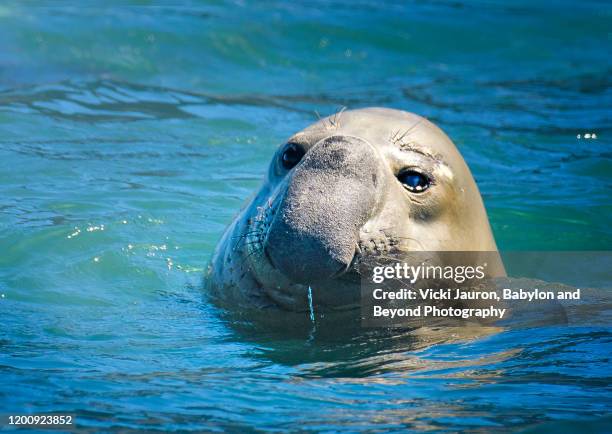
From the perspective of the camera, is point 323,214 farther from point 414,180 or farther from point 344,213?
point 414,180

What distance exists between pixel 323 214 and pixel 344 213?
0.09 m

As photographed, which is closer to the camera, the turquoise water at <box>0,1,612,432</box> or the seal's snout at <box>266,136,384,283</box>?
the turquoise water at <box>0,1,612,432</box>

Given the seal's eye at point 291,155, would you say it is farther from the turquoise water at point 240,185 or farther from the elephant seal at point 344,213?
the turquoise water at point 240,185

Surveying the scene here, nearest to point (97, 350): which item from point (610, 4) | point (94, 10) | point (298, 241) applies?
point (298, 241)

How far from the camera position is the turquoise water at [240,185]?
3674 mm

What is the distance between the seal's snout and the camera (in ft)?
13.0

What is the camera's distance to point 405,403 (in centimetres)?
360

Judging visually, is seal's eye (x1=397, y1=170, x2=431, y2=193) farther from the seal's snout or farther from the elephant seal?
the seal's snout

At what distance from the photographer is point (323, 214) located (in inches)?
157

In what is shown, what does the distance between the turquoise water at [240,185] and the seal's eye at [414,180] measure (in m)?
0.66

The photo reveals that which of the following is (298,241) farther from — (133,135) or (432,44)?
(432,44)

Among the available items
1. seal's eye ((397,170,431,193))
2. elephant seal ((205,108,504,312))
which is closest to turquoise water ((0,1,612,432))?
elephant seal ((205,108,504,312))

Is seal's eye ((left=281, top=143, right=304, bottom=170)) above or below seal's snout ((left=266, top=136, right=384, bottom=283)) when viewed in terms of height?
above

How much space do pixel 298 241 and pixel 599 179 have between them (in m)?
5.20
